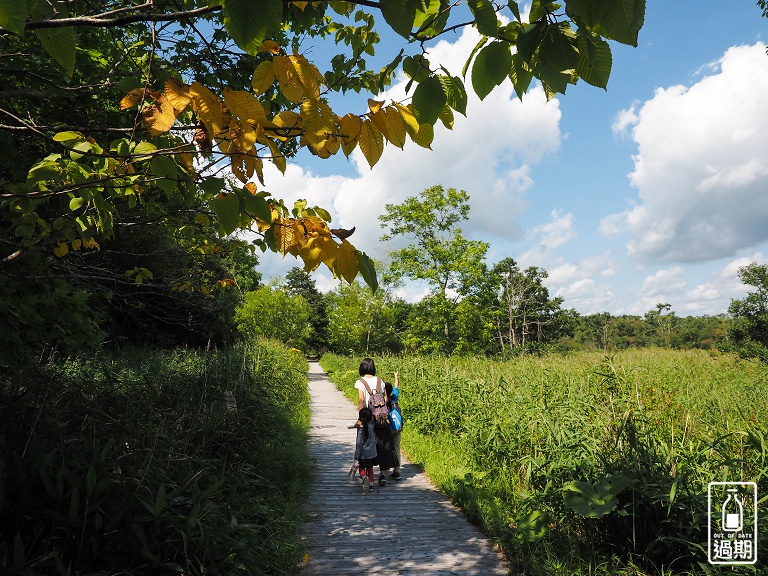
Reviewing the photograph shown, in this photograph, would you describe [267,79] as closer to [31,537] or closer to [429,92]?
[429,92]

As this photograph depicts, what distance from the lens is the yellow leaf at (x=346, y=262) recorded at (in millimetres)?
1533

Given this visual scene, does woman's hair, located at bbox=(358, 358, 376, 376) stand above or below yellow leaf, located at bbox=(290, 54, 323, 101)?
below

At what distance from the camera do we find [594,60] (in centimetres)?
133

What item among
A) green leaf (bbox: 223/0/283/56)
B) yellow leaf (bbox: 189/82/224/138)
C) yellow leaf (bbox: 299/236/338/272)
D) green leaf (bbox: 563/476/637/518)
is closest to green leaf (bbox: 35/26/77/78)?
yellow leaf (bbox: 189/82/224/138)

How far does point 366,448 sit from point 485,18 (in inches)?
216

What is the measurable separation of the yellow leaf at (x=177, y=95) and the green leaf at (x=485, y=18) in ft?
2.96

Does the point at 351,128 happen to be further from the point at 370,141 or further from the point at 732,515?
the point at 732,515

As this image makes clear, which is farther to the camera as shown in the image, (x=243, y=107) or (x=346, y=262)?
(x=346, y=262)

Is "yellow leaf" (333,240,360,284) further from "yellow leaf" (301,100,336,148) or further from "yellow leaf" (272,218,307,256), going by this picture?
"yellow leaf" (301,100,336,148)

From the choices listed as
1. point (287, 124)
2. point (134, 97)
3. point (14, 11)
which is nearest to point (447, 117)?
point (287, 124)

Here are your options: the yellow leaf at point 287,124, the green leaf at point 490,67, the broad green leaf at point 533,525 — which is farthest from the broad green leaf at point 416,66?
the broad green leaf at point 533,525

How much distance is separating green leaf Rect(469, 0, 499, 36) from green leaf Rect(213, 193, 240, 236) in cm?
89

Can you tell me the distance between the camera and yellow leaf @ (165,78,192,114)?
1.46 m

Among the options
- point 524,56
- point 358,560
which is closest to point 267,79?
point 524,56
